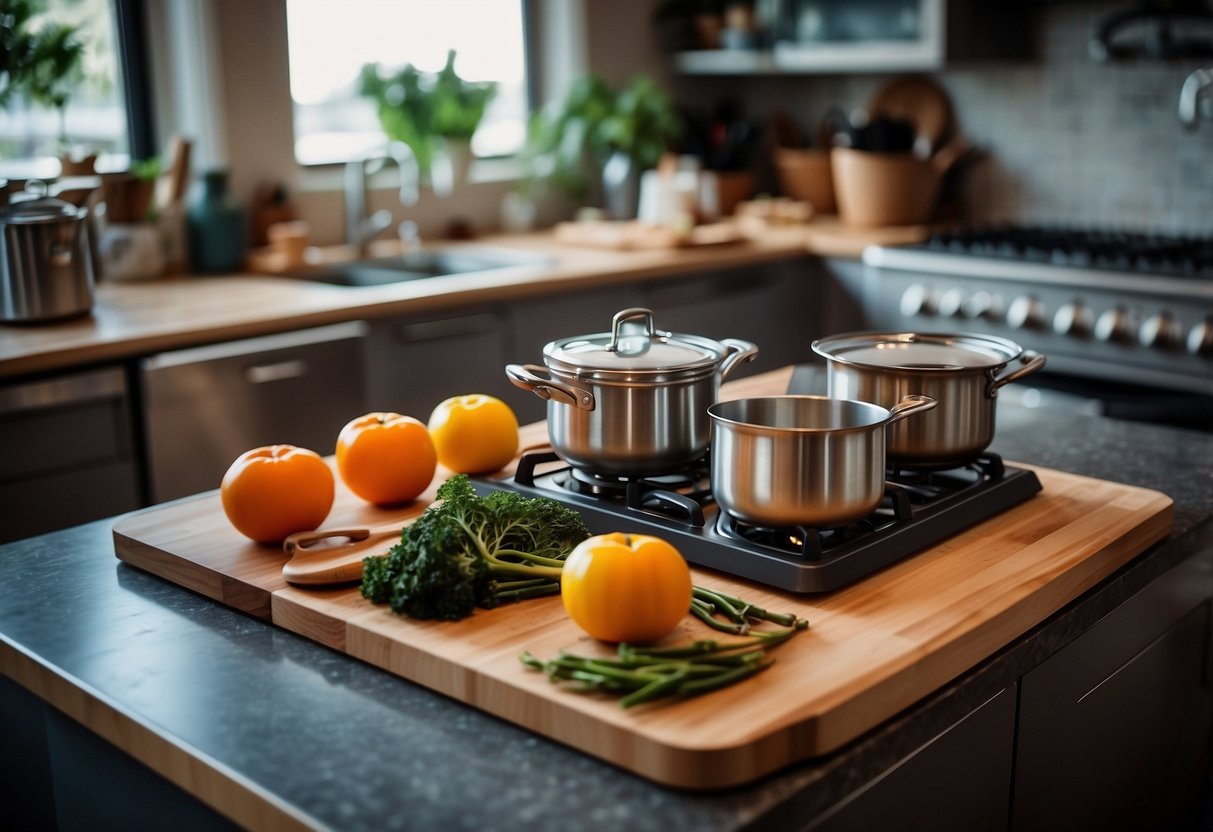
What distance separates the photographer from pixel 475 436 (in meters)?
1.60

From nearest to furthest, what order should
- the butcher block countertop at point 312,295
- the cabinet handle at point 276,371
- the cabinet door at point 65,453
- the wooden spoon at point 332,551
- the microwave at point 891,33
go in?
the wooden spoon at point 332,551 < the cabinet door at point 65,453 < the butcher block countertop at point 312,295 < the cabinet handle at point 276,371 < the microwave at point 891,33

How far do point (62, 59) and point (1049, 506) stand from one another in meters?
2.49

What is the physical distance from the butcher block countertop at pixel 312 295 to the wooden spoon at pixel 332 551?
1302 mm

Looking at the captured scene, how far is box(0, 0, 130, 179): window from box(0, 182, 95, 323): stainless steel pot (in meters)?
0.57

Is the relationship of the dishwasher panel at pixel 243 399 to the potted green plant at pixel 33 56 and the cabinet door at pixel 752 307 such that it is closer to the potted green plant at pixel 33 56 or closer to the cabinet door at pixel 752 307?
the potted green plant at pixel 33 56

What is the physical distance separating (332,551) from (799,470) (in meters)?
0.50

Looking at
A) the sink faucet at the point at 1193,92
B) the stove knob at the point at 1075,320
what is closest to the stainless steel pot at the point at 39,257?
the stove knob at the point at 1075,320

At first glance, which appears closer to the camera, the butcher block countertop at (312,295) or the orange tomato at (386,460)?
the orange tomato at (386,460)

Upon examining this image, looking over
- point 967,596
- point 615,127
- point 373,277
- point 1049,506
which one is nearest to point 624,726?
point 967,596

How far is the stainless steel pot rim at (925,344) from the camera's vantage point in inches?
60.0

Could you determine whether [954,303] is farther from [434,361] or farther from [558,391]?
[558,391]

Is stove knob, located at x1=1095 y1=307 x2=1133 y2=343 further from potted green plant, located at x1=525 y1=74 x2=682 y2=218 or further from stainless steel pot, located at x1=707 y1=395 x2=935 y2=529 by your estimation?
stainless steel pot, located at x1=707 y1=395 x2=935 y2=529

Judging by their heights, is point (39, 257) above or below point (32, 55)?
below

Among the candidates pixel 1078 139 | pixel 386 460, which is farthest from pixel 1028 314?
pixel 386 460
